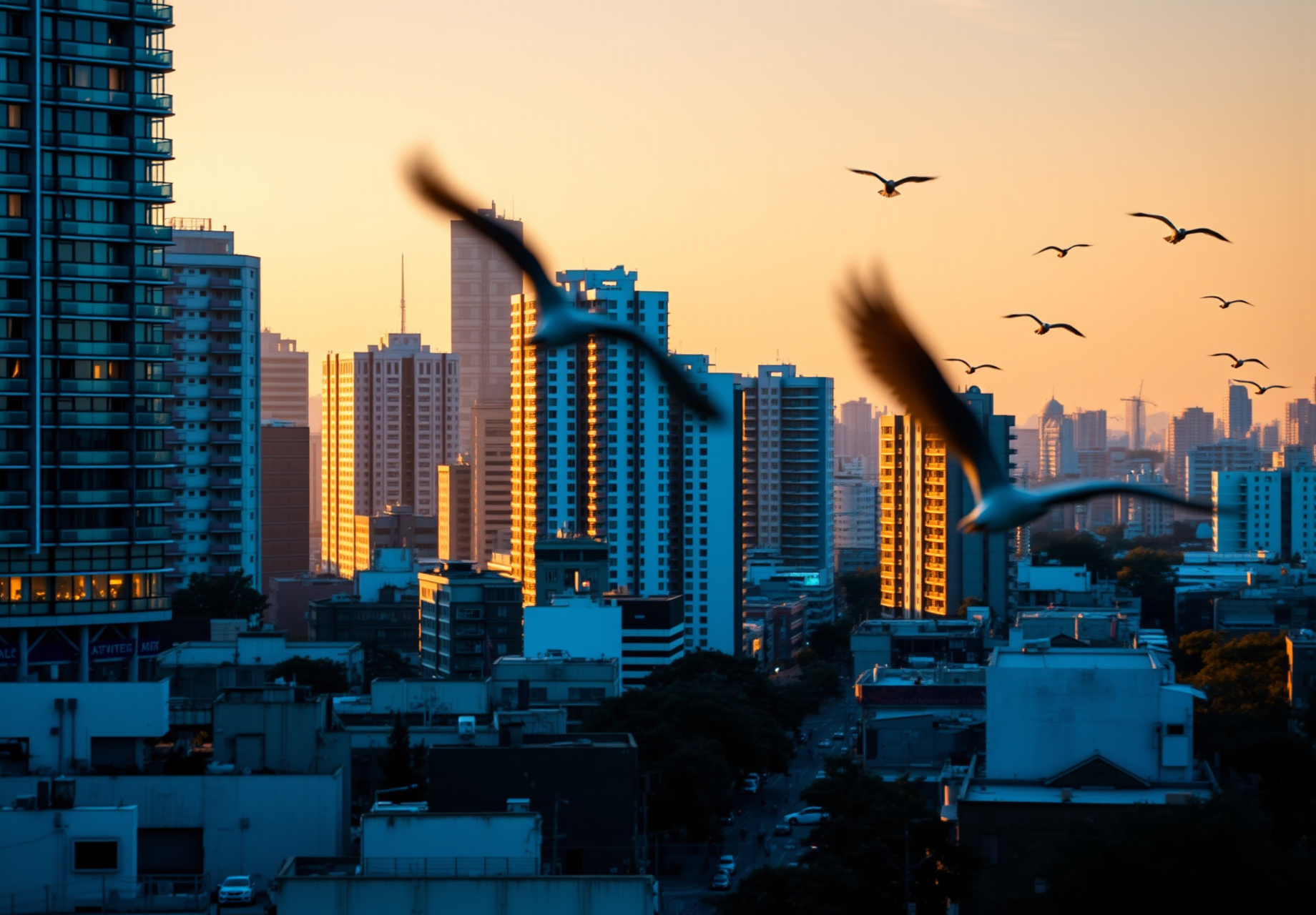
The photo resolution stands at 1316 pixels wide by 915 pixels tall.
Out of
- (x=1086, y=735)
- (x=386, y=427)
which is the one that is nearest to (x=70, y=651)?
(x=1086, y=735)

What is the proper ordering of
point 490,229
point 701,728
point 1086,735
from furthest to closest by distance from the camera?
point 701,728
point 1086,735
point 490,229

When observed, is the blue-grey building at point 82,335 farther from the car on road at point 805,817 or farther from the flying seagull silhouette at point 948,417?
the flying seagull silhouette at point 948,417

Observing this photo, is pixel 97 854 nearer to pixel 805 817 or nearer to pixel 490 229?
pixel 490 229

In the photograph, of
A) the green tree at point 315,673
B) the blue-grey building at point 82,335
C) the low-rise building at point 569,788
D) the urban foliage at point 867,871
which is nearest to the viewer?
the urban foliage at point 867,871

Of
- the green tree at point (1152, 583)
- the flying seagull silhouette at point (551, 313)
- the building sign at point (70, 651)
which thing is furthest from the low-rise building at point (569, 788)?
the green tree at point (1152, 583)

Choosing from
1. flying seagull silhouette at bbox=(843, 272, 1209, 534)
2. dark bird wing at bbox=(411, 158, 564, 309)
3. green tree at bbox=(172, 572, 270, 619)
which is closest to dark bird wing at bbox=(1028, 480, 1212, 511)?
flying seagull silhouette at bbox=(843, 272, 1209, 534)

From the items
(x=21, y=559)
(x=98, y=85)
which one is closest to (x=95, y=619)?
(x=21, y=559)
